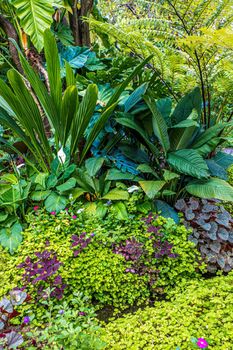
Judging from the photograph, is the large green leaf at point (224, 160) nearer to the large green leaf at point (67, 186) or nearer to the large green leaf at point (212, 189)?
the large green leaf at point (212, 189)

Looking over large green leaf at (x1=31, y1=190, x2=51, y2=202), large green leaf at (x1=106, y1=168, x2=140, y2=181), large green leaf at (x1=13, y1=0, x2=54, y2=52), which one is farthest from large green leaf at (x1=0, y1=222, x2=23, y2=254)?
large green leaf at (x1=13, y1=0, x2=54, y2=52)

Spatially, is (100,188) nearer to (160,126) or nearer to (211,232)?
(160,126)

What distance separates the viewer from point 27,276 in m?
1.42

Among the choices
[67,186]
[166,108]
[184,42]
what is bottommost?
[67,186]

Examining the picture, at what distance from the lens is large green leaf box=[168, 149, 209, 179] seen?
1683 mm

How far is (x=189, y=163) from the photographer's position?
1.74 metres

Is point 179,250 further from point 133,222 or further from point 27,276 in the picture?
point 27,276

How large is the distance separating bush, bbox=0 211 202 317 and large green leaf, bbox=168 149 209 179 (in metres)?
0.33

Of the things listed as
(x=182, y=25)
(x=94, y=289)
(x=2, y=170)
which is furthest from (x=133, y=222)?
(x=182, y=25)

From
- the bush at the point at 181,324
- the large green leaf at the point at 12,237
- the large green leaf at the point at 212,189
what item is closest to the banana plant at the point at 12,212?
the large green leaf at the point at 12,237

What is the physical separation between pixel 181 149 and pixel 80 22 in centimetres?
201

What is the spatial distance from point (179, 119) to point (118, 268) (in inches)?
47.4

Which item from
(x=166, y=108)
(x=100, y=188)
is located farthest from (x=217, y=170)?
(x=100, y=188)

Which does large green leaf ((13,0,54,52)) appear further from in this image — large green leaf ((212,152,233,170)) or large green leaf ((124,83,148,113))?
large green leaf ((212,152,233,170))
